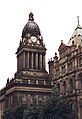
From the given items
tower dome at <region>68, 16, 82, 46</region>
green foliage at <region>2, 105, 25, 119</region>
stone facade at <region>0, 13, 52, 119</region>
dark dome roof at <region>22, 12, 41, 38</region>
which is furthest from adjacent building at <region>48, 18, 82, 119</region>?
dark dome roof at <region>22, 12, 41, 38</region>

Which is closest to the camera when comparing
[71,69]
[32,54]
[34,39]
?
[71,69]

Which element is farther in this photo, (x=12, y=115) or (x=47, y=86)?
(x=47, y=86)

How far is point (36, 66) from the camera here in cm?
9500

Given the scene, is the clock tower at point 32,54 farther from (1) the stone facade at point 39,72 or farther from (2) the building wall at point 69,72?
(2) the building wall at point 69,72

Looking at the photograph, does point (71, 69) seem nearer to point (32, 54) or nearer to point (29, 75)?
point (29, 75)

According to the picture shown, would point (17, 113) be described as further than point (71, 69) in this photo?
Yes

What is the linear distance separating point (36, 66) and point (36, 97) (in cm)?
1062

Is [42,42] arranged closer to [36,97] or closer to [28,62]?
[28,62]

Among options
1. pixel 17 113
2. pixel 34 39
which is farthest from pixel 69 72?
pixel 34 39

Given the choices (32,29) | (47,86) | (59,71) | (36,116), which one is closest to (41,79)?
(47,86)

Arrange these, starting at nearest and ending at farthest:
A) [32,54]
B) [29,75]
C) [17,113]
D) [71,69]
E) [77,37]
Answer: [71,69] → [17,113] → [77,37] → [29,75] → [32,54]

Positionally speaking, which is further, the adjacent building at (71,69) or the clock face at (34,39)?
the clock face at (34,39)

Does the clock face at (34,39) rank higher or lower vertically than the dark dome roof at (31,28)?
lower

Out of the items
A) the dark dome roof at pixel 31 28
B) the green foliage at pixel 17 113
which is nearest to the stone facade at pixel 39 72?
the dark dome roof at pixel 31 28
